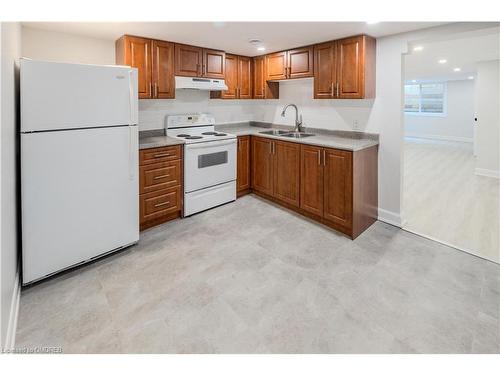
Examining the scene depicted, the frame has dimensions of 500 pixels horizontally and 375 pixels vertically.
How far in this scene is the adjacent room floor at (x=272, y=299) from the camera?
6.04 ft

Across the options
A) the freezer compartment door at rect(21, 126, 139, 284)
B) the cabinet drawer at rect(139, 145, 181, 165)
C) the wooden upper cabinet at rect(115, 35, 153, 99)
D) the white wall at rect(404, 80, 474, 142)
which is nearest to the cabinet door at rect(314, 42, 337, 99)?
the cabinet drawer at rect(139, 145, 181, 165)

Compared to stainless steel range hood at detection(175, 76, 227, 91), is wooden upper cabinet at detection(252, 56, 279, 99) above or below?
above

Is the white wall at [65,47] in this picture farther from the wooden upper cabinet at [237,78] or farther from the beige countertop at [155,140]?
the wooden upper cabinet at [237,78]

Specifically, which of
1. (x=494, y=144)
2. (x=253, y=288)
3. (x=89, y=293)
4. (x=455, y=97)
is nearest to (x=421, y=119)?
(x=455, y=97)

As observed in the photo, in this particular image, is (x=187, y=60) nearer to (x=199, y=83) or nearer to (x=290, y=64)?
(x=199, y=83)

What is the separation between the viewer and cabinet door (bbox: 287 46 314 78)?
3.89 m

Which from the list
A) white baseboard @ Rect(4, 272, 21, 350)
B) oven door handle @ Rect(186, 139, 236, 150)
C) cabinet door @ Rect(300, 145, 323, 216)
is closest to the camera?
white baseboard @ Rect(4, 272, 21, 350)

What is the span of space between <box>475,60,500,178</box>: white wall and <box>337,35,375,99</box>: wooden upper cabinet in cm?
382

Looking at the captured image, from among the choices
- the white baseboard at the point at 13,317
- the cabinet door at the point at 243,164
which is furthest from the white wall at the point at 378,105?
the white baseboard at the point at 13,317

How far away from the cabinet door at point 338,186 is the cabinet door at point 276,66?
159 centimetres

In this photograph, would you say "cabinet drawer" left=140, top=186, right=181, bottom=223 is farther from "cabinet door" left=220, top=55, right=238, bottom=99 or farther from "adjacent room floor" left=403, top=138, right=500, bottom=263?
"adjacent room floor" left=403, top=138, right=500, bottom=263

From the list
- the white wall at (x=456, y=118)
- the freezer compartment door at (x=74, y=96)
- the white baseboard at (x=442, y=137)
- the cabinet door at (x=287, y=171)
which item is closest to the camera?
the freezer compartment door at (x=74, y=96)

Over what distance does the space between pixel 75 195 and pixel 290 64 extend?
10.3 feet

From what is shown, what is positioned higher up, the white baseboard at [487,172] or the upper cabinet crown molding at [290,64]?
the upper cabinet crown molding at [290,64]
